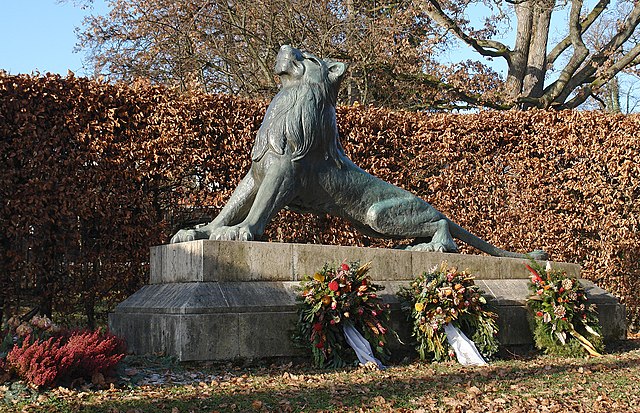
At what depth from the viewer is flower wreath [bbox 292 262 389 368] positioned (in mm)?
6105

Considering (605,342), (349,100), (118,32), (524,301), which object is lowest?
(605,342)

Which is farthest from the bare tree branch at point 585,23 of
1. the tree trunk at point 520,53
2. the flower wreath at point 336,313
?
the flower wreath at point 336,313

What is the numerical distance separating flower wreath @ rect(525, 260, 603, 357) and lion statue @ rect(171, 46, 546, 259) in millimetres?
1722

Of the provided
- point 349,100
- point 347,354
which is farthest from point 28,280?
point 349,100

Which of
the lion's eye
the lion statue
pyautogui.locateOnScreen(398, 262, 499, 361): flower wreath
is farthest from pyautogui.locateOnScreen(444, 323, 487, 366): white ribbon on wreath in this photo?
the lion's eye

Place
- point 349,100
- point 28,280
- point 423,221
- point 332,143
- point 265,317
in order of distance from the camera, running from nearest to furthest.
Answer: point 265,317 < point 332,143 < point 423,221 < point 28,280 < point 349,100

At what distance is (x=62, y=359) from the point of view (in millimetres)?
4699

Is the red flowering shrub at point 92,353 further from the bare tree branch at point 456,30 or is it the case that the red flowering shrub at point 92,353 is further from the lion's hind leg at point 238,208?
the bare tree branch at point 456,30

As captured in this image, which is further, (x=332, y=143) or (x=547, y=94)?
(x=547, y=94)

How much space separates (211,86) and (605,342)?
35.1ft

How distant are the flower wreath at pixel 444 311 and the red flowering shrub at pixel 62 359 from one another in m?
2.87

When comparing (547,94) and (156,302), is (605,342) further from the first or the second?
(547,94)

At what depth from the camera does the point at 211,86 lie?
16.4 metres

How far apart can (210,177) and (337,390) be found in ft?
16.1
